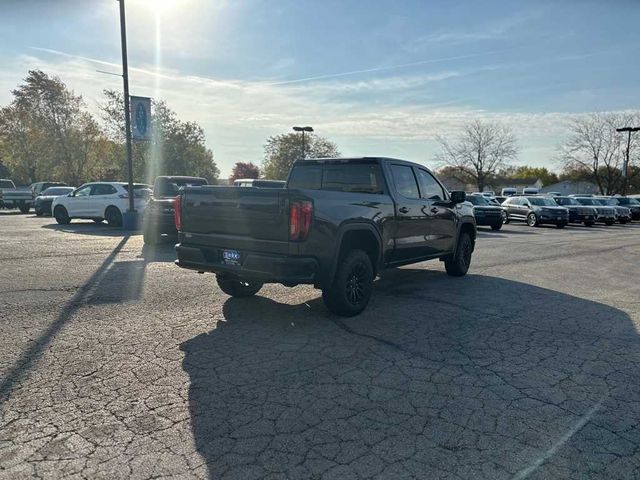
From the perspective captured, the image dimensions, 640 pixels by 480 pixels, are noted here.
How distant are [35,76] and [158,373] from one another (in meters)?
53.2

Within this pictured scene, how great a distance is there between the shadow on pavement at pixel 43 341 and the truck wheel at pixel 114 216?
981 cm

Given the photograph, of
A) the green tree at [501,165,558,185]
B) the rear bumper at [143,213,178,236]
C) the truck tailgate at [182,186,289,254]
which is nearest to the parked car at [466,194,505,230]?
the rear bumper at [143,213,178,236]

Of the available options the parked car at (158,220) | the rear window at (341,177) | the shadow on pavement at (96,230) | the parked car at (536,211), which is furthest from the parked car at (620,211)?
the rear window at (341,177)

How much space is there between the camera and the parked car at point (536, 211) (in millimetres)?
24938

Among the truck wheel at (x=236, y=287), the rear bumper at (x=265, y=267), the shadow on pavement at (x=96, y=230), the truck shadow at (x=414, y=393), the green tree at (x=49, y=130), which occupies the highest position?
the green tree at (x=49, y=130)

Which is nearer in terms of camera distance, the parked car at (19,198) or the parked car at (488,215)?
the parked car at (488,215)

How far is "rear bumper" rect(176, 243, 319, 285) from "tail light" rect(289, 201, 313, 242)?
0.24 metres

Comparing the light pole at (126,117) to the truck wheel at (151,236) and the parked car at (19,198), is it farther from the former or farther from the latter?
the parked car at (19,198)

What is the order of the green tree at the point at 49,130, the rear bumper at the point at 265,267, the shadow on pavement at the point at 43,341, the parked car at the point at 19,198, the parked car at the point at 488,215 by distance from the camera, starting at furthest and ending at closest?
the green tree at the point at 49,130 → the parked car at the point at 19,198 → the parked car at the point at 488,215 → the rear bumper at the point at 265,267 → the shadow on pavement at the point at 43,341

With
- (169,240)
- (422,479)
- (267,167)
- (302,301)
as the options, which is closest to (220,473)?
(422,479)

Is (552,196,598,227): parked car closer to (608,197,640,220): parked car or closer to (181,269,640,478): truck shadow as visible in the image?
(608,197,640,220): parked car

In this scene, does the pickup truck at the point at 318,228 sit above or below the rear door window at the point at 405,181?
below

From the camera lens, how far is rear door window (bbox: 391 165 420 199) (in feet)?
21.9

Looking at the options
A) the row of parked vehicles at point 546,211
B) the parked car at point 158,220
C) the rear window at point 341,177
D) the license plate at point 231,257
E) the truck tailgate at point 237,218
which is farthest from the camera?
the row of parked vehicles at point 546,211
